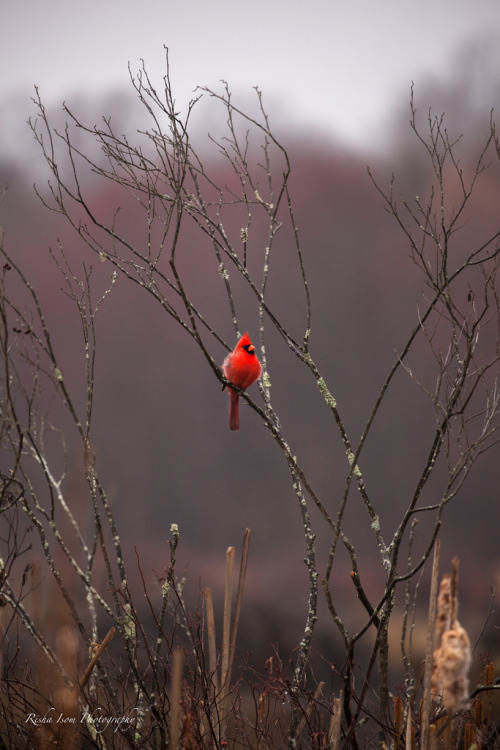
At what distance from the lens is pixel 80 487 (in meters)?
0.63

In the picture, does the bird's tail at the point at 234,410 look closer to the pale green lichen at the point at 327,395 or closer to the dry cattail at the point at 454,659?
the pale green lichen at the point at 327,395

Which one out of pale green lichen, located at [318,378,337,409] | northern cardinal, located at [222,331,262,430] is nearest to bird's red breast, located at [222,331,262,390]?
northern cardinal, located at [222,331,262,430]

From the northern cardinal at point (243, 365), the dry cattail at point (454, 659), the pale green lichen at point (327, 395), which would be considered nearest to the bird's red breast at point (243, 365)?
the northern cardinal at point (243, 365)

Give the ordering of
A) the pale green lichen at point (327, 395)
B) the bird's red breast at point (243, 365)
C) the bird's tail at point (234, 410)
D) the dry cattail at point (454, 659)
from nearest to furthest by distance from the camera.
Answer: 1. the dry cattail at point (454, 659)
2. the pale green lichen at point (327, 395)
3. the bird's red breast at point (243, 365)
4. the bird's tail at point (234, 410)

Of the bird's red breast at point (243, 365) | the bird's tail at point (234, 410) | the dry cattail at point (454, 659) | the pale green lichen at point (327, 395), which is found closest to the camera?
the dry cattail at point (454, 659)

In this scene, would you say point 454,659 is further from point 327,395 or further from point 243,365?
point 243,365

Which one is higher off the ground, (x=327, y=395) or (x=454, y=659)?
(x=327, y=395)

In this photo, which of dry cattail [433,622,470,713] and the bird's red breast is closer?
dry cattail [433,622,470,713]

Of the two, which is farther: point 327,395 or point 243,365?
point 243,365

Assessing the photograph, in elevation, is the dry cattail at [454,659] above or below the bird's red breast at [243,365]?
below

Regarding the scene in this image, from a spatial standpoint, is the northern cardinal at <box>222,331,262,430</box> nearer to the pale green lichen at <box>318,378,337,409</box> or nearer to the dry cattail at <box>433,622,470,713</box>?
the pale green lichen at <box>318,378,337,409</box>

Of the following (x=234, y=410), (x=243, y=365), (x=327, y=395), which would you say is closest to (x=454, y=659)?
(x=327, y=395)

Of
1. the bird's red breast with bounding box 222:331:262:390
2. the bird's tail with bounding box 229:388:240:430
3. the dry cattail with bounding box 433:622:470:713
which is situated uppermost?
the bird's red breast with bounding box 222:331:262:390

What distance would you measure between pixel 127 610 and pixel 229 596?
0.32m
